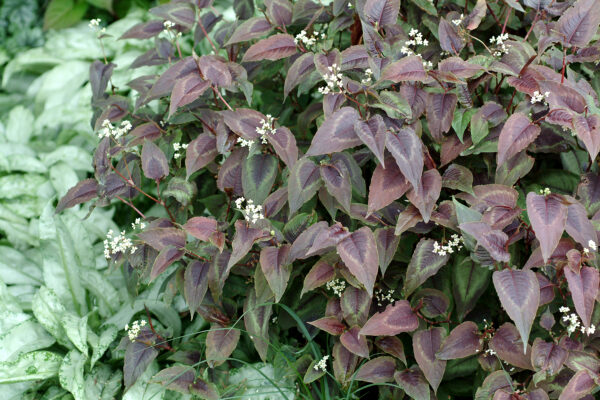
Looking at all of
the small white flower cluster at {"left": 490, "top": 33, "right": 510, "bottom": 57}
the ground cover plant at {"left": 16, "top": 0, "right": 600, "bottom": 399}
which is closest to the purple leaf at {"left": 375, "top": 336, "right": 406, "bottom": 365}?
the ground cover plant at {"left": 16, "top": 0, "right": 600, "bottom": 399}

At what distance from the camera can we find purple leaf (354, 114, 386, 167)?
146 centimetres

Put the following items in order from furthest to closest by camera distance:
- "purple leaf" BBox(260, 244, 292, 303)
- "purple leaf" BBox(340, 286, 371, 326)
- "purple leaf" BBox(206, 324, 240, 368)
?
"purple leaf" BBox(206, 324, 240, 368)
"purple leaf" BBox(340, 286, 371, 326)
"purple leaf" BBox(260, 244, 292, 303)

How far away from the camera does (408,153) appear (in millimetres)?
1483

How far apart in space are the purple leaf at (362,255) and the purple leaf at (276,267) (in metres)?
0.17

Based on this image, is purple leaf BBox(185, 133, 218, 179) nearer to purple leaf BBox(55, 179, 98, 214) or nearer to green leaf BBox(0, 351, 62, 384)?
purple leaf BBox(55, 179, 98, 214)

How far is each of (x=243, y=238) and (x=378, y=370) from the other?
516mm

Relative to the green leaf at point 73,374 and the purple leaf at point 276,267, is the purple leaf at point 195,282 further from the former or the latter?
the green leaf at point 73,374

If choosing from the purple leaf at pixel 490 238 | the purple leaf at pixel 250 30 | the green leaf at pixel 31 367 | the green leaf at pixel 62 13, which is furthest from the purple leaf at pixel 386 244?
the green leaf at pixel 62 13

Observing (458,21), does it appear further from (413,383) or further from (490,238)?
(413,383)

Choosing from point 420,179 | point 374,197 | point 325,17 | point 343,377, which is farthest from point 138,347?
point 325,17

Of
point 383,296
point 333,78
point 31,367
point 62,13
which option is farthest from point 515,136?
point 62,13

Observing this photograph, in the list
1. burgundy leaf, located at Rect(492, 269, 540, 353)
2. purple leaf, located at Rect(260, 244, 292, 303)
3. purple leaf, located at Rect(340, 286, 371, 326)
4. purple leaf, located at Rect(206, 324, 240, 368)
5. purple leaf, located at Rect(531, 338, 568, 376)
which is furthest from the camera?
purple leaf, located at Rect(206, 324, 240, 368)

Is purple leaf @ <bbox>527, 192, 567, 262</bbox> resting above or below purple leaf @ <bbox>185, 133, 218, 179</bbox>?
above

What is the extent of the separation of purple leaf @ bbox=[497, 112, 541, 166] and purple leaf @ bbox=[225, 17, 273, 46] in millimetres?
771
